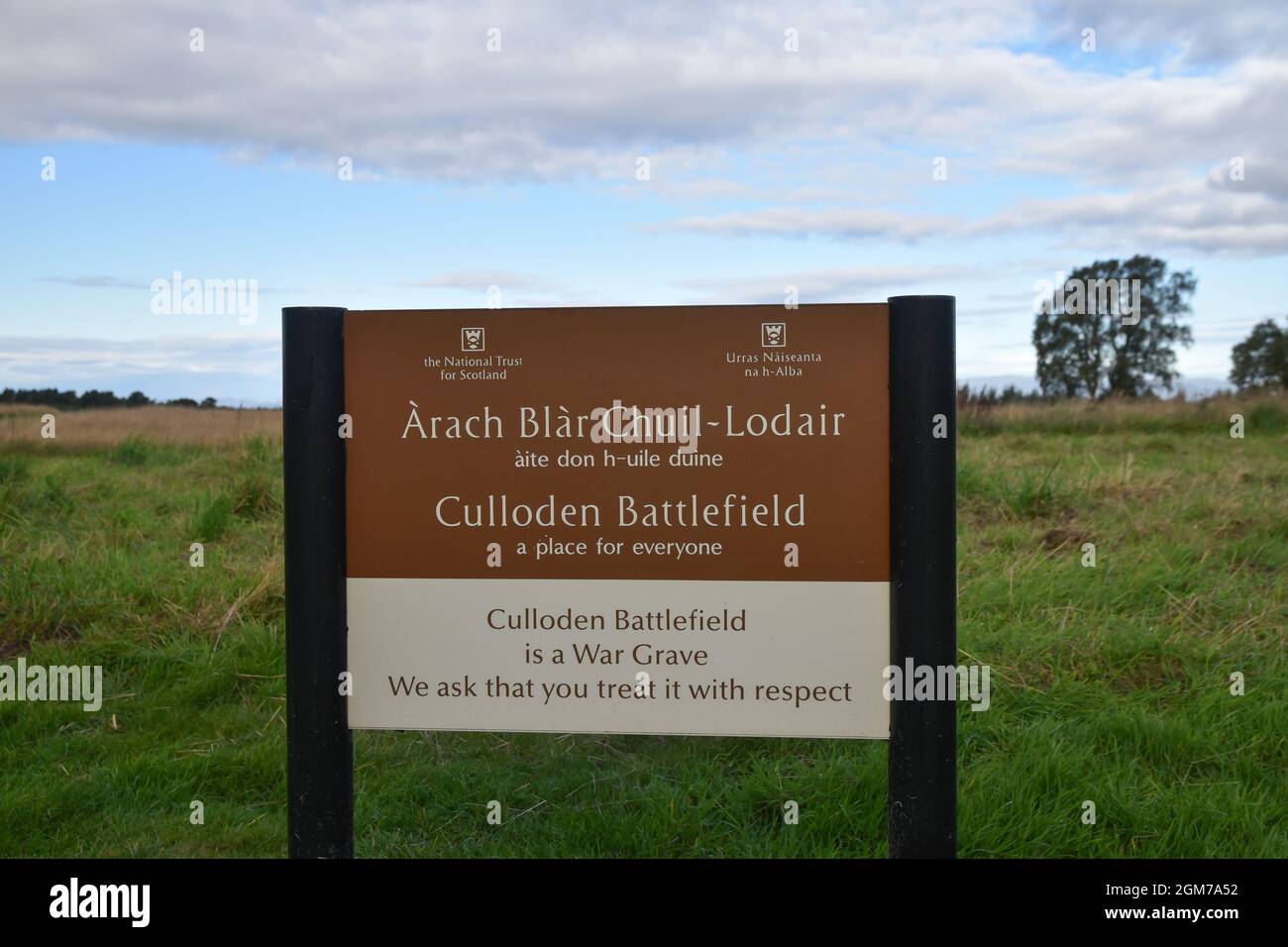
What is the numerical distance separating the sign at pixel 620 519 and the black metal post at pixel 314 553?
0.16 feet

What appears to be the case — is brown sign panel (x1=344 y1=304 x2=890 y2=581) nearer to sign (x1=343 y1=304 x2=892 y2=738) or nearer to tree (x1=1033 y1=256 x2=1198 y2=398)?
sign (x1=343 y1=304 x2=892 y2=738)

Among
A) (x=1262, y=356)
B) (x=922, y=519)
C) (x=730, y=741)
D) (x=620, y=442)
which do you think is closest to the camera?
(x=922, y=519)

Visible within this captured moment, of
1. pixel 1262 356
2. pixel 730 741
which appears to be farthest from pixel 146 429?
pixel 1262 356

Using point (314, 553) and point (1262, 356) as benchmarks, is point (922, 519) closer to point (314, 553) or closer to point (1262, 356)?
point (314, 553)

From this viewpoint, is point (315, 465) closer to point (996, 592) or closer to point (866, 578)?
point (866, 578)

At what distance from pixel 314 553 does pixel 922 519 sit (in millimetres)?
1771

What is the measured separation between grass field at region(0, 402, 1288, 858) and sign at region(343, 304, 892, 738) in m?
0.90

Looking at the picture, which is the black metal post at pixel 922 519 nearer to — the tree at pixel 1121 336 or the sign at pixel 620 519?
the sign at pixel 620 519

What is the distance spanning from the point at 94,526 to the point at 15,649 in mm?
2572

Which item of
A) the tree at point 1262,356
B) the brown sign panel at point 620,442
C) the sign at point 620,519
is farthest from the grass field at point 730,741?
the tree at point 1262,356

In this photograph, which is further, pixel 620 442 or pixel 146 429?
pixel 146 429

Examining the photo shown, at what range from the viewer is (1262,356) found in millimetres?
37219

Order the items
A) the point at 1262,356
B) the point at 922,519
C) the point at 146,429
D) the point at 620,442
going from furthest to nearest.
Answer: the point at 1262,356, the point at 146,429, the point at 620,442, the point at 922,519

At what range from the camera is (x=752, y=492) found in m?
3.08
